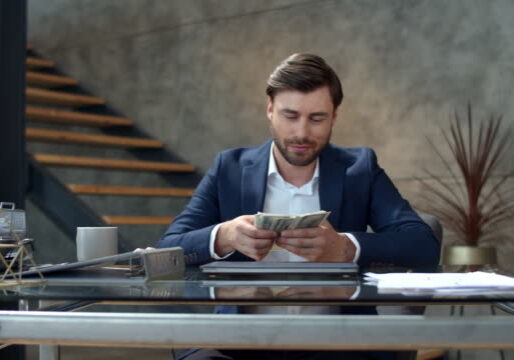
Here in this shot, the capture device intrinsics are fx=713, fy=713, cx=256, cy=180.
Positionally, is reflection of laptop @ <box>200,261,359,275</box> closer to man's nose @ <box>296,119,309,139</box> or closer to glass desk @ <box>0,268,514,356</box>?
glass desk @ <box>0,268,514,356</box>

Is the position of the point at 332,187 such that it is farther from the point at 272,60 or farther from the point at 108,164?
the point at 272,60

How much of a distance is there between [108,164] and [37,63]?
1.81 m

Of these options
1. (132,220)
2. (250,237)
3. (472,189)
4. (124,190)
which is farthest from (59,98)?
(250,237)

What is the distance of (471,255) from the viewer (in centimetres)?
367

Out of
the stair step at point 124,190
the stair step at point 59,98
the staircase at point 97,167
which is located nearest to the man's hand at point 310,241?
the staircase at point 97,167

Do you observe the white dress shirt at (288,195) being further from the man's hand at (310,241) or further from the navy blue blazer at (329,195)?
the man's hand at (310,241)

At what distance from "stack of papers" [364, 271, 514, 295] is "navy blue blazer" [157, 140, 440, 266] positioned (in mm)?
788

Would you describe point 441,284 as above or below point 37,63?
below

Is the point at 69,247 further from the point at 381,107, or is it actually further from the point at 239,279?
the point at 239,279

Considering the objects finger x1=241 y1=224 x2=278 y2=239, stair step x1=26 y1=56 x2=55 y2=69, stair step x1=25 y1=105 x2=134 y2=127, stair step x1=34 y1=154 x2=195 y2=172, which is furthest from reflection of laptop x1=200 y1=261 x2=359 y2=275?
stair step x1=26 y1=56 x2=55 y2=69

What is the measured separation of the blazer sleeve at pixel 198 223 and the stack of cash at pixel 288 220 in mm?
315

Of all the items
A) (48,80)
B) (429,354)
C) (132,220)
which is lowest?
(429,354)

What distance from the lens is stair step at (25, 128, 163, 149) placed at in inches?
189

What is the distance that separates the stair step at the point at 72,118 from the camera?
512 cm
